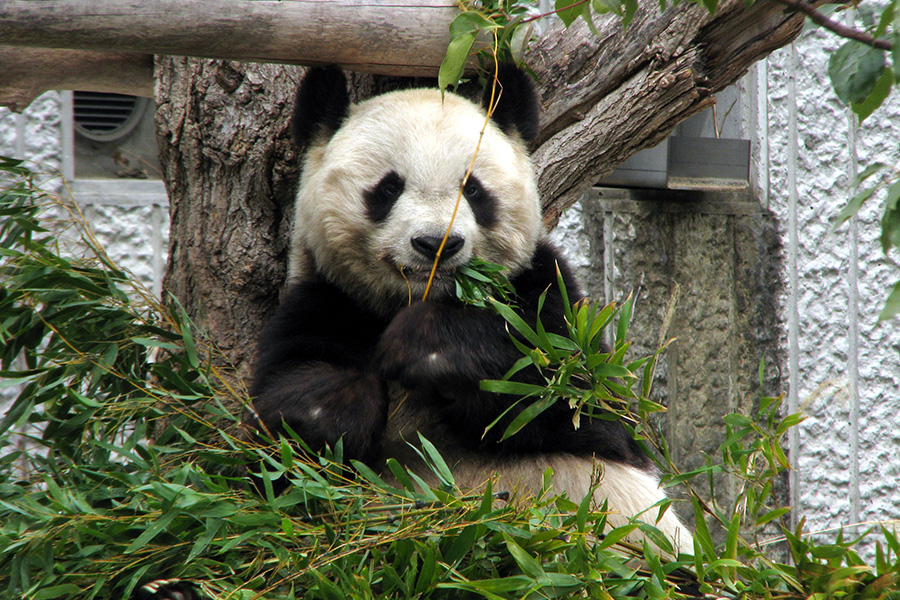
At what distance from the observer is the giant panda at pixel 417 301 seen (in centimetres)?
A: 189

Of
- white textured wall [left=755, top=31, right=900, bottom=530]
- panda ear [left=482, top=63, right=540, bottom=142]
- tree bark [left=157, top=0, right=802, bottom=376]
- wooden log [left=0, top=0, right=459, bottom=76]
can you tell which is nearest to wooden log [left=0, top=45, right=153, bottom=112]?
tree bark [left=157, top=0, right=802, bottom=376]

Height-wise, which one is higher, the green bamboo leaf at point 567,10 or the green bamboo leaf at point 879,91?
the green bamboo leaf at point 567,10

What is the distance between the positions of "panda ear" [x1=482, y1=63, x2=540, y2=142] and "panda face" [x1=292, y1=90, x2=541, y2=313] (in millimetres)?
75

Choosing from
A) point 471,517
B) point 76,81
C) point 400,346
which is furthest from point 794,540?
point 76,81

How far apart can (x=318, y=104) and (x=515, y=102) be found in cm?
55

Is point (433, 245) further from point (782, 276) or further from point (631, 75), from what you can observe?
point (782, 276)

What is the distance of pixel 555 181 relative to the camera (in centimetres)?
252

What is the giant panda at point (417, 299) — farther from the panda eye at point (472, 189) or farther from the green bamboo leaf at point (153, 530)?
the green bamboo leaf at point (153, 530)

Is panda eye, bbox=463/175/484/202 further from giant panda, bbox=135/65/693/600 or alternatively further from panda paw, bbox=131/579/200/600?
panda paw, bbox=131/579/200/600

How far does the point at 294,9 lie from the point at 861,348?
310 centimetres

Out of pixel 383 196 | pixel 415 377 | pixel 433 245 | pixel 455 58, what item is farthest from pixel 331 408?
pixel 455 58

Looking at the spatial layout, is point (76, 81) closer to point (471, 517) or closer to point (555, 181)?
point (555, 181)

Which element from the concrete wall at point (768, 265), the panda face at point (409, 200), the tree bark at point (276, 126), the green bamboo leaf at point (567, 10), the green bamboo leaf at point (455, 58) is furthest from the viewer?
the concrete wall at point (768, 265)

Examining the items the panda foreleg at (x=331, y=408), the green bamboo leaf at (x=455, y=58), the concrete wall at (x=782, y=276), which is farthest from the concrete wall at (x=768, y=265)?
the green bamboo leaf at (x=455, y=58)
